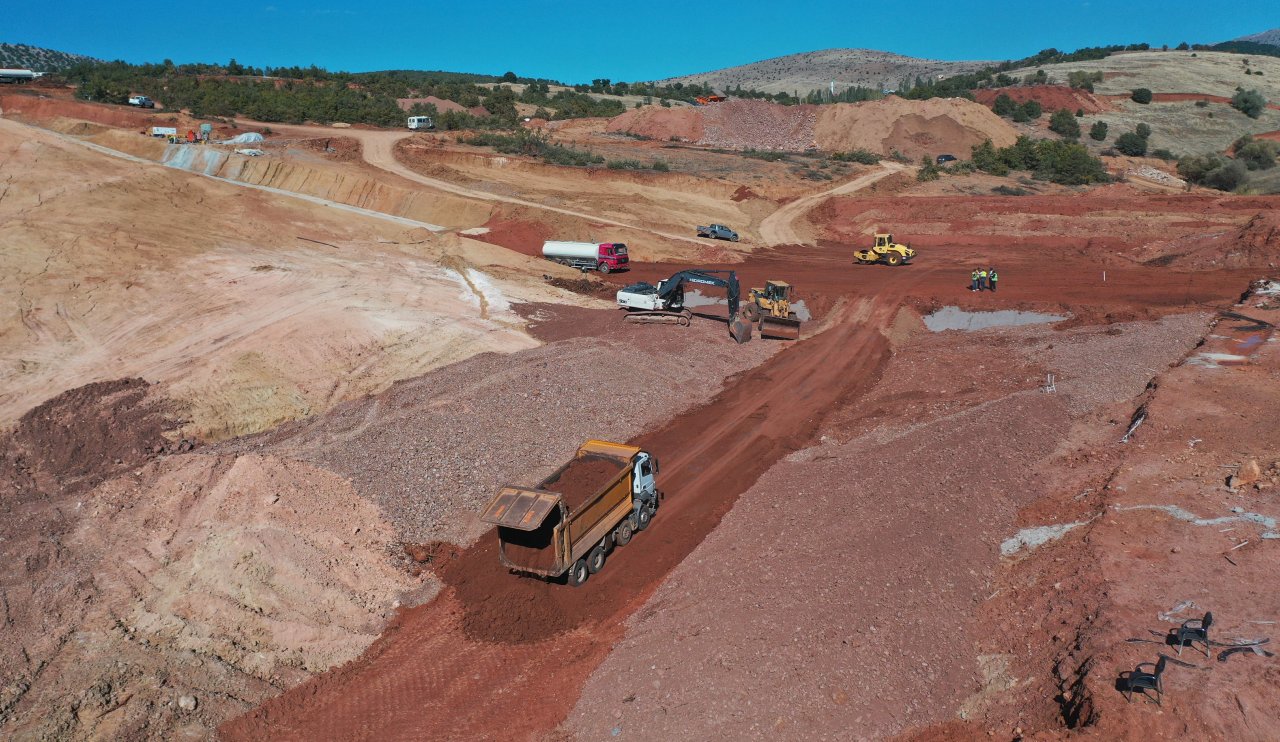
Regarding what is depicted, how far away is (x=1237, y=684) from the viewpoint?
983 cm

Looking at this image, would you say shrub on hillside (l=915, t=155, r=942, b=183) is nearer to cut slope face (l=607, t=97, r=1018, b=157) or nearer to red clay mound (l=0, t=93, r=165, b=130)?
cut slope face (l=607, t=97, r=1018, b=157)

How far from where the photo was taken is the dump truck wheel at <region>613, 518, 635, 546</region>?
1767 centimetres

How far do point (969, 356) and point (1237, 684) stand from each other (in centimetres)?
2185

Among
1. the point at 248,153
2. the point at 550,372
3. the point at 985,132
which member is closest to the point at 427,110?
the point at 248,153

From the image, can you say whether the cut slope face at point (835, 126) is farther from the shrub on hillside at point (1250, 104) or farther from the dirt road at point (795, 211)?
the shrub on hillside at point (1250, 104)

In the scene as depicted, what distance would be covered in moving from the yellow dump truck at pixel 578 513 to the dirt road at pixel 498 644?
620mm

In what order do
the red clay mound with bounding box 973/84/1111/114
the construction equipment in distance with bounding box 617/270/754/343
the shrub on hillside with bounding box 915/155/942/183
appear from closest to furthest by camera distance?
the construction equipment in distance with bounding box 617/270/754/343 < the shrub on hillside with bounding box 915/155/942/183 < the red clay mound with bounding box 973/84/1111/114

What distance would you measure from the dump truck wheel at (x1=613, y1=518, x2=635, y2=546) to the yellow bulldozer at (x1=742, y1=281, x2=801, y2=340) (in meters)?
18.1

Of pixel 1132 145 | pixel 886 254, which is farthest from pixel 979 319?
pixel 1132 145

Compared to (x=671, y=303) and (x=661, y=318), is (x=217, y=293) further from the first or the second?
(x=671, y=303)

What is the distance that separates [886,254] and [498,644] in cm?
3905

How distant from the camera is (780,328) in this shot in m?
34.1

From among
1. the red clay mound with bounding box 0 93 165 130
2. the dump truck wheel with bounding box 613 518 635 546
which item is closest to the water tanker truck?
the dump truck wheel with bounding box 613 518 635 546

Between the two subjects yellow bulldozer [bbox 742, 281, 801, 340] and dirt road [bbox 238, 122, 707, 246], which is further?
dirt road [bbox 238, 122, 707, 246]
